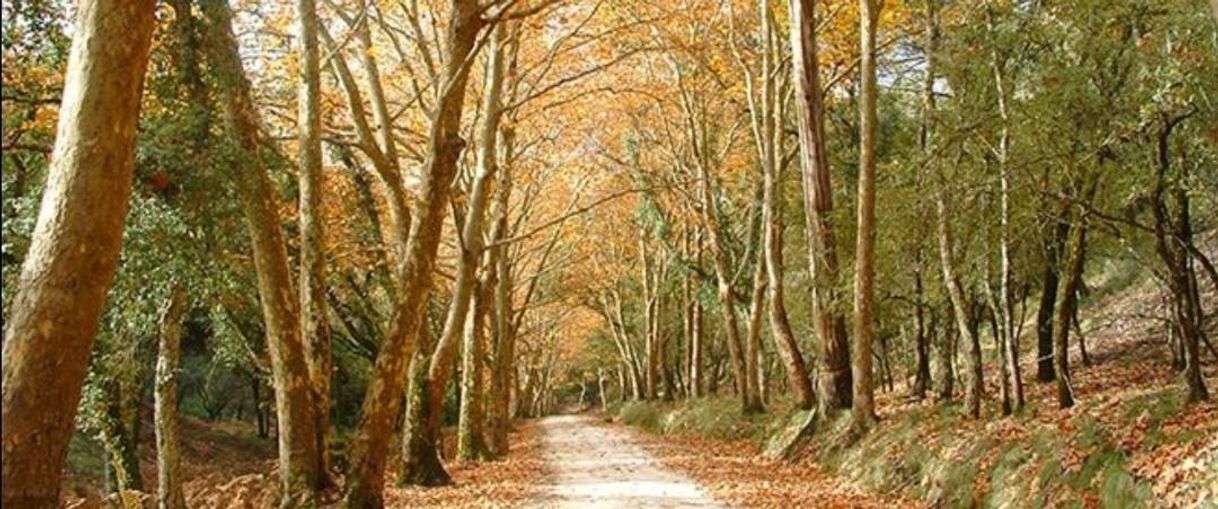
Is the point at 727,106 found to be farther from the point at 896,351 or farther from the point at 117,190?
the point at 117,190

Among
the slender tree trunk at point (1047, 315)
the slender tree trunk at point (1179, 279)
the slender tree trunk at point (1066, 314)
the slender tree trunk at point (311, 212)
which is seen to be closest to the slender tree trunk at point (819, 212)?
the slender tree trunk at point (1047, 315)

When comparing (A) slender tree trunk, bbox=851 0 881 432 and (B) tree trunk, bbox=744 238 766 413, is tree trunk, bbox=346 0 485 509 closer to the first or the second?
(A) slender tree trunk, bbox=851 0 881 432

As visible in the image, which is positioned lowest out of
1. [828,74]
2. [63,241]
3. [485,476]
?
[485,476]

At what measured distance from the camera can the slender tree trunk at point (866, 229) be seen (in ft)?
44.8

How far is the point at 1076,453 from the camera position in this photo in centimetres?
824

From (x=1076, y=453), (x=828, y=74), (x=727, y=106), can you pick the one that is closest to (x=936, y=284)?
(x=828, y=74)

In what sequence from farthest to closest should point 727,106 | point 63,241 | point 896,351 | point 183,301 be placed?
point 896,351 → point 727,106 → point 183,301 → point 63,241

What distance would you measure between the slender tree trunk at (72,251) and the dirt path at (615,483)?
23.4ft

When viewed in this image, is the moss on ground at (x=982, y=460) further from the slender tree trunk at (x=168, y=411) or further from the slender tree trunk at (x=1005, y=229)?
the slender tree trunk at (x=168, y=411)

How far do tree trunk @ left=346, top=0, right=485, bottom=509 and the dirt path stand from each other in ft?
9.19

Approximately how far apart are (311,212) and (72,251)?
630 cm

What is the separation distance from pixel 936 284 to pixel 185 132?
37.3 feet

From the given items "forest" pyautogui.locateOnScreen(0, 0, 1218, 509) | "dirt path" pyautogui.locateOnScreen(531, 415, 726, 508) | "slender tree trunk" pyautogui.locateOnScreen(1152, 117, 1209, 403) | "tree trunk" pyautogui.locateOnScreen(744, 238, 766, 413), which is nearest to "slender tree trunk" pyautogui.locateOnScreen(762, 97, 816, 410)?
"forest" pyautogui.locateOnScreen(0, 0, 1218, 509)

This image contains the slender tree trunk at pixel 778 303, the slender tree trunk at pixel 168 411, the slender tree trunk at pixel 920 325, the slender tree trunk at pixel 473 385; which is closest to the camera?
the slender tree trunk at pixel 168 411
